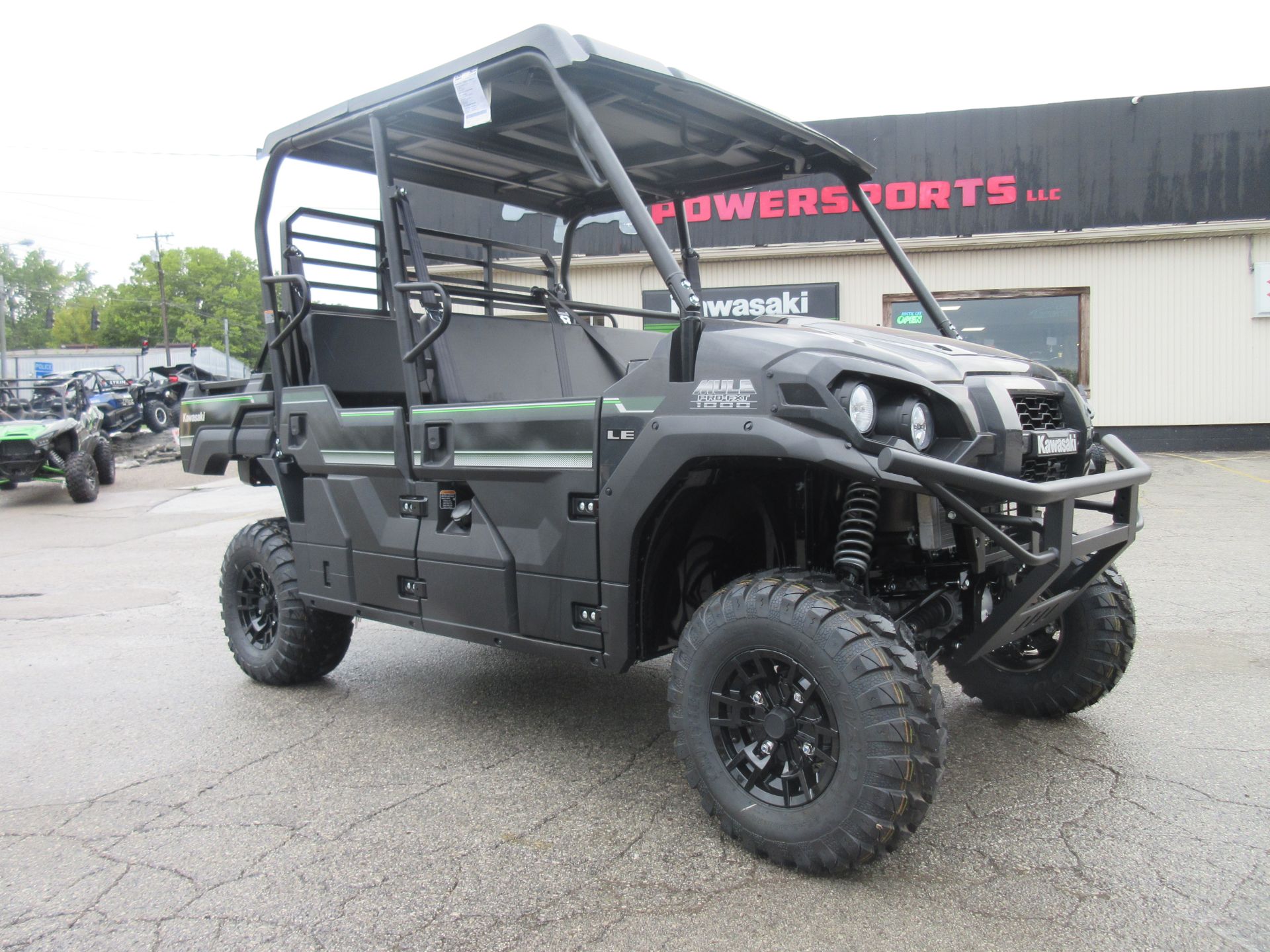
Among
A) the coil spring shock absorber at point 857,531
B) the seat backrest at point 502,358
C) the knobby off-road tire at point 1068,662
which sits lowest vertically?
the knobby off-road tire at point 1068,662

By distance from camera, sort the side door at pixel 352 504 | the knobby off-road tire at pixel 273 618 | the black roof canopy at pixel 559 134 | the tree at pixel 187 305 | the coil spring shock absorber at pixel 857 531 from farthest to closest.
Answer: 1. the tree at pixel 187 305
2. the knobby off-road tire at pixel 273 618
3. the side door at pixel 352 504
4. the black roof canopy at pixel 559 134
5. the coil spring shock absorber at pixel 857 531

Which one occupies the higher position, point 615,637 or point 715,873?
point 615,637

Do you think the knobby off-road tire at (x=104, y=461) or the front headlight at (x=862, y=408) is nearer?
the front headlight at (x=862, y=408)

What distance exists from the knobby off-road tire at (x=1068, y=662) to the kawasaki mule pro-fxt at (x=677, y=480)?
0.01 metres

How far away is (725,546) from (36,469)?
534 inches

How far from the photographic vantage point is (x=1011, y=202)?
50.6 ft

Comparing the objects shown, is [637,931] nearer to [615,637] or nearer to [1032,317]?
[615,637]

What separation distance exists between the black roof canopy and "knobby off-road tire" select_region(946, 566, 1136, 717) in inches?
80.9

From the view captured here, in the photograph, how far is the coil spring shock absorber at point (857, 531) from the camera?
9.59 ft

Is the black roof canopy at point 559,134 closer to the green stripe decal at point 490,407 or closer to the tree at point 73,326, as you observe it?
the green stripe decal at point 490,407

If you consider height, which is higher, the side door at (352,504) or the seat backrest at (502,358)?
the seat backrest at (502,358)

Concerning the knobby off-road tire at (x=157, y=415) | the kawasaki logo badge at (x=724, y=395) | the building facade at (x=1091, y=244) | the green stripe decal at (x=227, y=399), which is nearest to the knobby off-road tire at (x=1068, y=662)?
the kawasaki logo badge at (x=724, y=395)

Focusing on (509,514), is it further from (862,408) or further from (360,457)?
(862,408)

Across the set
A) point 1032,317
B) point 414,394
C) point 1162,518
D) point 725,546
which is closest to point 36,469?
point 414,394
